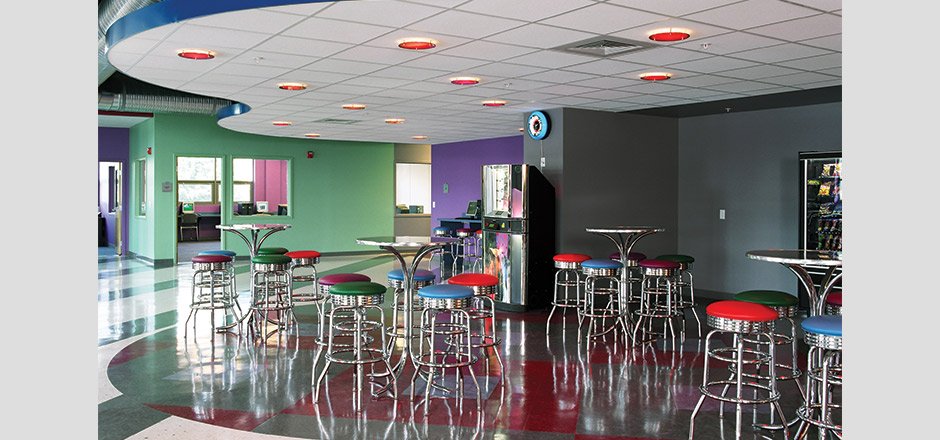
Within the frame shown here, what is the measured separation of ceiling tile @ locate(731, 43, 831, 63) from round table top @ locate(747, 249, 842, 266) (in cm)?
163

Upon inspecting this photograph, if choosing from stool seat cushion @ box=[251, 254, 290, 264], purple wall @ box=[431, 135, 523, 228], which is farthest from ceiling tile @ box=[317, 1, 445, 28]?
purple wall @ box=[431, 135, 523, 228]

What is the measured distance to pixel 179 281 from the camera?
1102 cm

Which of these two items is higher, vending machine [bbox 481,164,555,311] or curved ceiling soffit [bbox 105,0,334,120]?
curved ceiling soffit [bbox 105,0,334,120]

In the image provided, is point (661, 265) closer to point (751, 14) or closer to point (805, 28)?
point (805, 28)

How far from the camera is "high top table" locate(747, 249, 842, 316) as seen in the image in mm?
3906

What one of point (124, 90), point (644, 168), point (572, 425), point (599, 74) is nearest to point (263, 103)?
point (124, 90)

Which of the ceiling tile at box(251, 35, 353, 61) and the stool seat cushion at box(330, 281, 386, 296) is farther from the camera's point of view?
the ceiling tile at box(251, 35, 353, 61)

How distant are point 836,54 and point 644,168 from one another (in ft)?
13.2

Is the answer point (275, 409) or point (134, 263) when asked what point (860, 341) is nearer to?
point (275, 409)

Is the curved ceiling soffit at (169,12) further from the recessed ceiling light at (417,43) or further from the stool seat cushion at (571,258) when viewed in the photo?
the stool seat cushion at (571,258)

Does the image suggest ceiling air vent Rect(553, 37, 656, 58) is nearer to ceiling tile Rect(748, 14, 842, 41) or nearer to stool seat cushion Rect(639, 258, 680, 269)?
ceiling tile Rect(748, 14, 842, 41)

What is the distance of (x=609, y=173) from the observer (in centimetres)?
908

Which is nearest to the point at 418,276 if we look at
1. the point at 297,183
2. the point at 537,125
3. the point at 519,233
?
the point at 519,233

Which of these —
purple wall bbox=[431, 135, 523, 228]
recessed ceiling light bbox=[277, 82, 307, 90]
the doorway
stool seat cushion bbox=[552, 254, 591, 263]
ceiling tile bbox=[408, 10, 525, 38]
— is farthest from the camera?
the doorway
